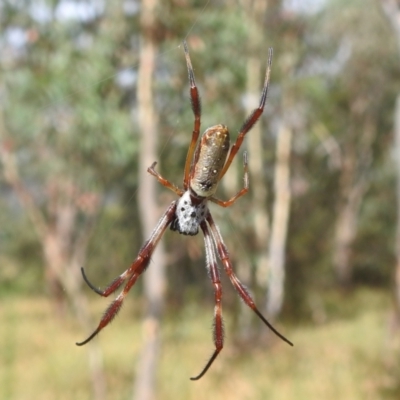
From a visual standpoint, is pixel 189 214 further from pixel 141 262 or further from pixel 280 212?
pixel 280 212

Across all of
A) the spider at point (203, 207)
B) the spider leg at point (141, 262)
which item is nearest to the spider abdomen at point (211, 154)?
the spider at point (203, 207)

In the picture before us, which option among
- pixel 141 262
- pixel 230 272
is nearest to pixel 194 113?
pixel 141 262

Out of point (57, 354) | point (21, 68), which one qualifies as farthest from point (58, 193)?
point (21, 68)

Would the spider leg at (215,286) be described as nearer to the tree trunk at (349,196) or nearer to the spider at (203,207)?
the spider at (203,207)

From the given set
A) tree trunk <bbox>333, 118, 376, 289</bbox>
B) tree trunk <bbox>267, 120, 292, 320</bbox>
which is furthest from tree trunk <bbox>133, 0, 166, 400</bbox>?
tree trunk <bbox>333, 118, 376, 289</bbox>

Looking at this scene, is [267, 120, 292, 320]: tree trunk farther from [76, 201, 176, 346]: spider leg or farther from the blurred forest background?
[76, 201, 176, 346]: spider leg

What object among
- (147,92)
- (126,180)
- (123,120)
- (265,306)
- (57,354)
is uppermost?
(147,92)

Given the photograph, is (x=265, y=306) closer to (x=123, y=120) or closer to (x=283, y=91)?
(x=283, y=91)
